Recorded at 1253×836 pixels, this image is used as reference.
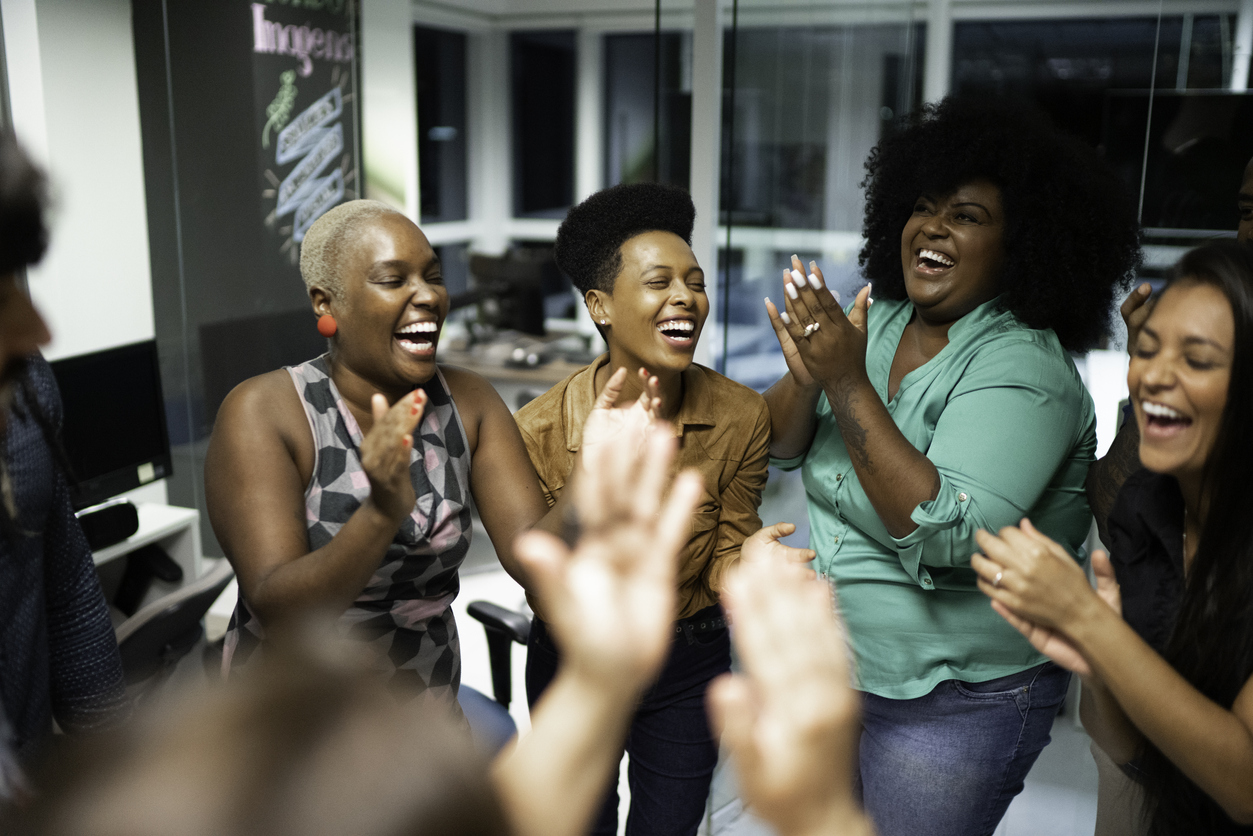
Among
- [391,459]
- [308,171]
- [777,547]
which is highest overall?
[308,171]

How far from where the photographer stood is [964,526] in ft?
4.56

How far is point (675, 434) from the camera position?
168 centimetres

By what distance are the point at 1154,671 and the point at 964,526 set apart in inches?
14.5

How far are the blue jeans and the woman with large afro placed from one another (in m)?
0.33

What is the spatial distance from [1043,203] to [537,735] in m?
1.36

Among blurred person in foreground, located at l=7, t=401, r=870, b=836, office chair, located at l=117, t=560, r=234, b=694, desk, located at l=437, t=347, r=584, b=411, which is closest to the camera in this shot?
blurred person in foreground, located at l=7, t=401, r=870, b=836

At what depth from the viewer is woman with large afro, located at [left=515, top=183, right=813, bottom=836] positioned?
1.65 m

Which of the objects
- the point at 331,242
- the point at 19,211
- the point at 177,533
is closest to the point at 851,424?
the point at 331,242

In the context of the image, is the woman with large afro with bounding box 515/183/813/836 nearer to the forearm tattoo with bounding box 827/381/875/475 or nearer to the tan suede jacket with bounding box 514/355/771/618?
the tan suede jacket with bounding box 514/355/771/618

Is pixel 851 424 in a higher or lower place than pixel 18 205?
lower

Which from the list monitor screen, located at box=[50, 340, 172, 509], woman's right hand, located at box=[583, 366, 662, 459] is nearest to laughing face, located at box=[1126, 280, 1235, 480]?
woman's right hand, located at box=[583, 366, 662, 459]

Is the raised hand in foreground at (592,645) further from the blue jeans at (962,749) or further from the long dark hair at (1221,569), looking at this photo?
the blue jeans at (962,749)

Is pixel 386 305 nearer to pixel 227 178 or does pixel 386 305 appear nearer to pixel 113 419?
pixel 113 419

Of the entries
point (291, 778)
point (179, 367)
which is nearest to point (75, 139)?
point (179, 367)
